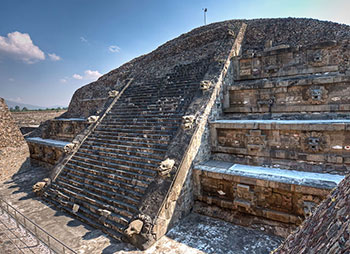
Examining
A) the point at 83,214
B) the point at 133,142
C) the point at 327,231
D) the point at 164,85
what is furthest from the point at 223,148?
the point at 327,231

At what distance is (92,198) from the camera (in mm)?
7793

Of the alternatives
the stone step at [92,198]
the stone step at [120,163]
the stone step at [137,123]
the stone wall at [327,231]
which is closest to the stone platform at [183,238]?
the stone step at [92,198]

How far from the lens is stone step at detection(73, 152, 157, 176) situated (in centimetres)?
762

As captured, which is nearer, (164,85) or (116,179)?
(116,179)

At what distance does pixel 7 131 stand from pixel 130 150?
1089 centimetres

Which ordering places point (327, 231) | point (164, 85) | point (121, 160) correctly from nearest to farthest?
point (327, 231)
point (121, 160)
point (164, 85)

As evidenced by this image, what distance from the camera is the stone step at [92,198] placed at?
22.1ft

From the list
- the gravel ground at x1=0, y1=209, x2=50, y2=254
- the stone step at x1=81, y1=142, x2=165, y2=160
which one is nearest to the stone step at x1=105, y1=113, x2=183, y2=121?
the stone step at x1=81, y1=142, x2=165, y2=160

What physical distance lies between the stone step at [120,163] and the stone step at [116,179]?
1.22 ft

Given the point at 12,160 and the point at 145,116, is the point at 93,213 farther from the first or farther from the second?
the point at 12,160

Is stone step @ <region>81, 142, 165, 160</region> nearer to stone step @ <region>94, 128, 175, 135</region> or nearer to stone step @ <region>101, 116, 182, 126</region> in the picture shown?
stone step @ <region>94, 128, 175, 135</region>

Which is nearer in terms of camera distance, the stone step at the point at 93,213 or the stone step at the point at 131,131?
the stone step at the point at 93,213

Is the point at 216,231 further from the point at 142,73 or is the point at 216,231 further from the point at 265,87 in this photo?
the point at 142,73

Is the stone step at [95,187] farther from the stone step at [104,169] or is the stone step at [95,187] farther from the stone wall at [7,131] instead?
the stone wall at [7,131]
